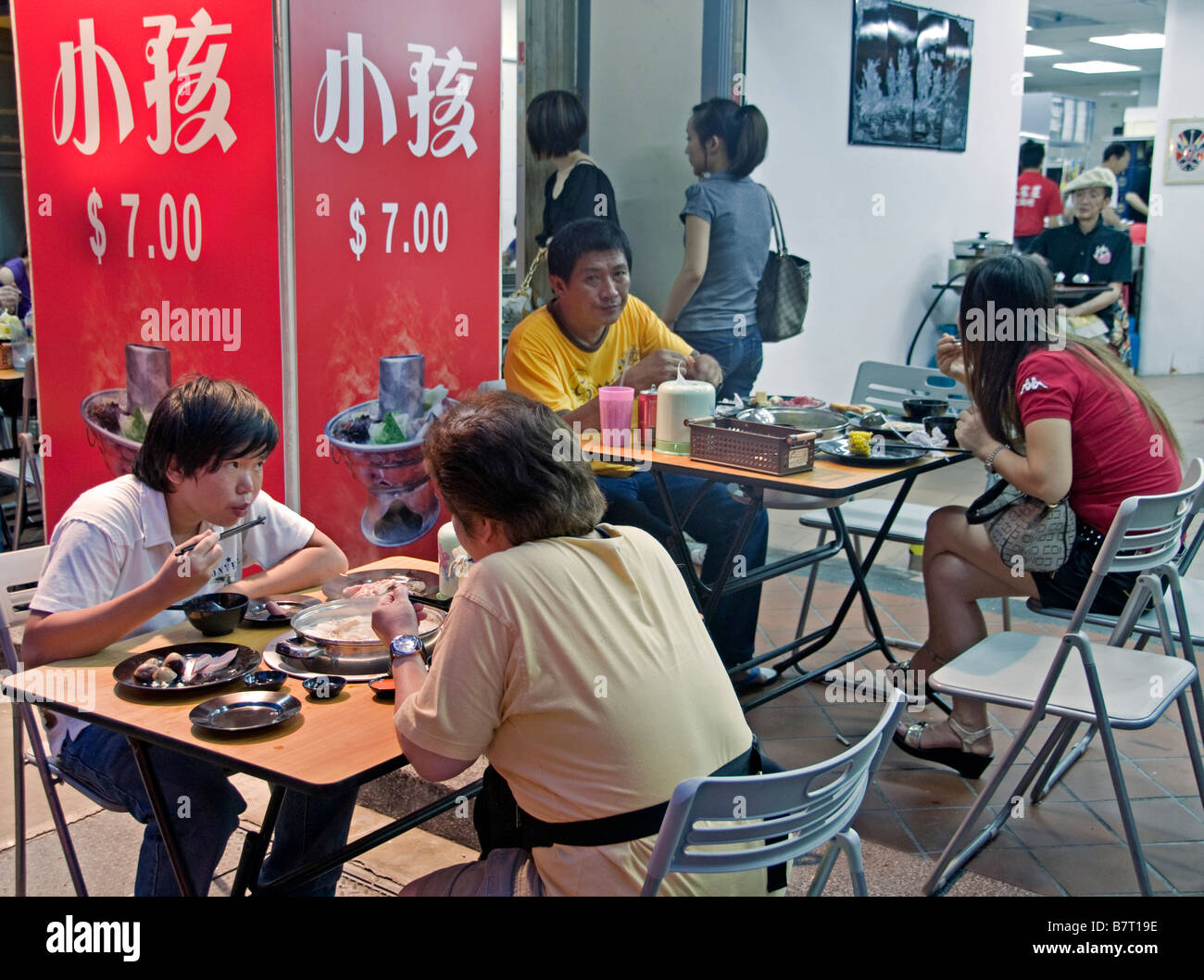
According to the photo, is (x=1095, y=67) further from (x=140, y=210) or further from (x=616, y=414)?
(x=140, y=210)

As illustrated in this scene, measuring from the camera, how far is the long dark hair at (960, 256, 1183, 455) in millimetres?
2885

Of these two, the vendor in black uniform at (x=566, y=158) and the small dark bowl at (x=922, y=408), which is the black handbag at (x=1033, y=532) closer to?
the small dark bowl at (x=922, y=408)

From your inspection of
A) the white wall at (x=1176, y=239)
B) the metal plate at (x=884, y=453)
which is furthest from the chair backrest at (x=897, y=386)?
the white wall at (x=1176, y=239)

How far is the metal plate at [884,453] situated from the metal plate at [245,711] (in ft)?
6.21

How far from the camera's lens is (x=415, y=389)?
3.31 metres

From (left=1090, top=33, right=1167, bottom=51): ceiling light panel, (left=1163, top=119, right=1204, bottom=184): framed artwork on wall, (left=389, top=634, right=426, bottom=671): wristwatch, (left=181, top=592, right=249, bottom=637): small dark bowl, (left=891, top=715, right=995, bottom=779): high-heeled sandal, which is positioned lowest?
(left=891, top=715, right=995, bottom=779): high-heeled sandal

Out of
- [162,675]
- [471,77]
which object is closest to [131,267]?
[471,77]

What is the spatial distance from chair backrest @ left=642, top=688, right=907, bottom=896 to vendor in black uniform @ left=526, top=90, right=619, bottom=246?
3414 millimetres

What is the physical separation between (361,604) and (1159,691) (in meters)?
1.67

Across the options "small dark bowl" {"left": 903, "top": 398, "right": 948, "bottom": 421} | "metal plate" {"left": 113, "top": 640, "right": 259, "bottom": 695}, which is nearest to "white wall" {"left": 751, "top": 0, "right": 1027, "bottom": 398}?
"small dark bowl" {"left": 903, "top": 398, "right": 948, "bottom": 421}

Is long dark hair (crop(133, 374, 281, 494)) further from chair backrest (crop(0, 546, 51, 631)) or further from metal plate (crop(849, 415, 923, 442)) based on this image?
metal plate (crop(849, 415, 923, 442))

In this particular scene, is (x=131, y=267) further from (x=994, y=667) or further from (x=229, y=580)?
(x=994, y=667)

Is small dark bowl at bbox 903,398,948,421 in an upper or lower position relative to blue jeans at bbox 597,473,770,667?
upper

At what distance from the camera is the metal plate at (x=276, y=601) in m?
2.04
